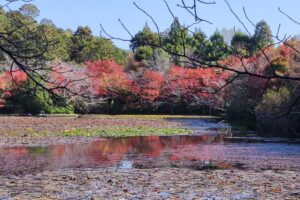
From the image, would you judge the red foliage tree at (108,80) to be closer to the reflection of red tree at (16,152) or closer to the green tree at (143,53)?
the green tree at (143,53)

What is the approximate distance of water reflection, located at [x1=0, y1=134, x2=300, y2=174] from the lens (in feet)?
54.3

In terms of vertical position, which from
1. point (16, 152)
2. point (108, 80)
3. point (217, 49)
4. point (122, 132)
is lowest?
point (16, 152)

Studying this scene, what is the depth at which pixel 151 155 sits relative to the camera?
1956cm

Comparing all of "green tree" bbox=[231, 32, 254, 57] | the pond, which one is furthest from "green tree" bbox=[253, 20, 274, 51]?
the pond

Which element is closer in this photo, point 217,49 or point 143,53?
point 217,49

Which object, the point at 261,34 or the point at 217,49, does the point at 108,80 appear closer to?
the point at 261,34

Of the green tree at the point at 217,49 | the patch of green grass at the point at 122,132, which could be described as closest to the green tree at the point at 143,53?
the patch of green grass at the point at 122,132

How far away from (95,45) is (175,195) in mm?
54927

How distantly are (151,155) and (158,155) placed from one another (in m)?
0.28

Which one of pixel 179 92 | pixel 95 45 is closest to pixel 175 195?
pixel 179 92

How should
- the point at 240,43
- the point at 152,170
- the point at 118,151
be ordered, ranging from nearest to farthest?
1. the point at 240,43
2. the point at 152,170
3. the point at 118,151

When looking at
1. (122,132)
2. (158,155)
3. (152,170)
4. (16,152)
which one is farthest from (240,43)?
(122,132)

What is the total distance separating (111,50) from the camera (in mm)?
65938

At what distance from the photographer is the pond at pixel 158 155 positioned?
53.8 ft
